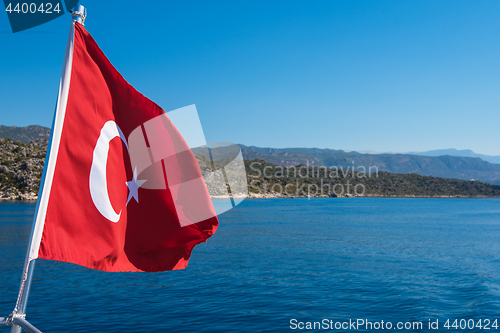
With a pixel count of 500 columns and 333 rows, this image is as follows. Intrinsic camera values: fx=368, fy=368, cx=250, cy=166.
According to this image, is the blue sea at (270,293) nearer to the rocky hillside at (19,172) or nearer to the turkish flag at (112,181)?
the turkish flag at (112,181)

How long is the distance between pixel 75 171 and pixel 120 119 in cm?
115

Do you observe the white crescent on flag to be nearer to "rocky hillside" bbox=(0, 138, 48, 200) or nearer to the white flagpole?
the white flagpole

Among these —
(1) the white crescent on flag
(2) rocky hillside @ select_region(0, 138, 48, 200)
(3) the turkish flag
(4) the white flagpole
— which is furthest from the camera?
(2) rocky hillside @ select_region(0, 138, 48, 200)

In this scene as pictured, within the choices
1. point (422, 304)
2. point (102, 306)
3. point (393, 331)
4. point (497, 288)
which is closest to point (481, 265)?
point (497, 288)

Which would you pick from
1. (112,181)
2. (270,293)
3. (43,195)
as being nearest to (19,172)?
(270,293)

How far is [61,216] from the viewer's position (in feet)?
16.3

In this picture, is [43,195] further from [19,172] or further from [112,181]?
[19,172]

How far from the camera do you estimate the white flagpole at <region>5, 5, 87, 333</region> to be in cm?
410

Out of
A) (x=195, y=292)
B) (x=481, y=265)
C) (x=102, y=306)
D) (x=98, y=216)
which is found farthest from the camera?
(x=481, y=265)

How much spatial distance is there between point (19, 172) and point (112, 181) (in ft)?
462

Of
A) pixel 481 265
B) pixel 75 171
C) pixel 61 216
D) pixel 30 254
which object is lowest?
pixel 481 265

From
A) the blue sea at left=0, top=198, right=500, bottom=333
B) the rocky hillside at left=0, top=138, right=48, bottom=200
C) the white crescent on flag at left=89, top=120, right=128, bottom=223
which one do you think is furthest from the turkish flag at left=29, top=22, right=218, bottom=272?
the rocky hillside at left=0, top=138, right=48, bottom=200

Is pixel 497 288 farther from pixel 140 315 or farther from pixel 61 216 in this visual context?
pixel 61 216

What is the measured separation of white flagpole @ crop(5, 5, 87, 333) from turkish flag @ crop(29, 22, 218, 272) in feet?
0.05
